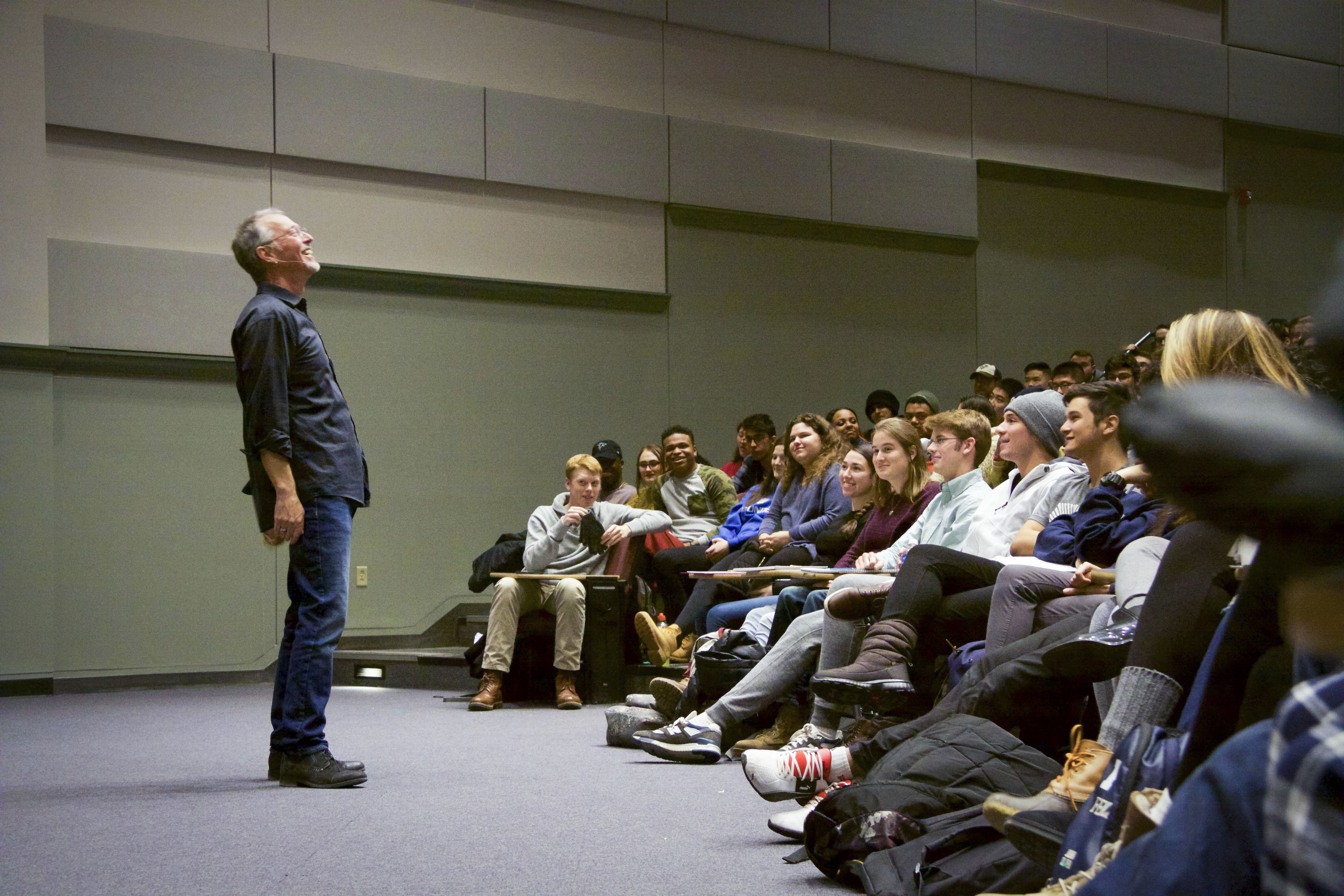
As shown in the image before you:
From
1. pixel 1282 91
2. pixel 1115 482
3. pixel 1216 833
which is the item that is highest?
pixel 1282 91

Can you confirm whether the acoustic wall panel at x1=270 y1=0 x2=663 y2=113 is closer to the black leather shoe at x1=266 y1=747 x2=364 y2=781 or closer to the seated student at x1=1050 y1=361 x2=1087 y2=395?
the seated student at x1=1050 y1=361 x2=1087 y2=395

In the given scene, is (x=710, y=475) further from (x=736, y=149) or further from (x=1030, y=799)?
(x=1030, y=799)

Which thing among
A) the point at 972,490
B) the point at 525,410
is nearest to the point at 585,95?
the point at 525,410

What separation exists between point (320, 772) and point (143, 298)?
15.6 ft

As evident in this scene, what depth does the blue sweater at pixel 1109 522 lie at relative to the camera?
313 centimetres

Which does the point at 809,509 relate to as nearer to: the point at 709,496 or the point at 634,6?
the point at 709,496

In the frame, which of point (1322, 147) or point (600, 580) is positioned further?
point (1322, 147)

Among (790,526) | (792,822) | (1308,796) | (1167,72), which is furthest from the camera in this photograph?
(1167,72)

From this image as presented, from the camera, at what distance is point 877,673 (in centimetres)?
333

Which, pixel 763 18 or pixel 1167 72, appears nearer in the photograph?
pixel 763 18

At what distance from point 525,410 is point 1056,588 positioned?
221 inches

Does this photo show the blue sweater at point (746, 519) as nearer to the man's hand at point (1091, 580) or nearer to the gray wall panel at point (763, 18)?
the man's hand at point (1091, 580)

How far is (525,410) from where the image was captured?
838 cm

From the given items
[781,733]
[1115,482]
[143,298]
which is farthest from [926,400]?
[143,298]
